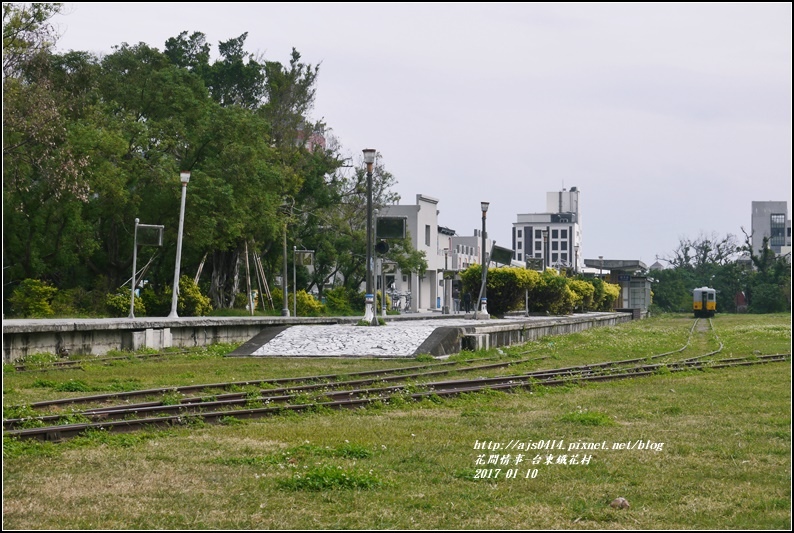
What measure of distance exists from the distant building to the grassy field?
13027 cm

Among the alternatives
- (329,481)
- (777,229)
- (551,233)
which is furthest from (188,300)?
Answer: (551,233)

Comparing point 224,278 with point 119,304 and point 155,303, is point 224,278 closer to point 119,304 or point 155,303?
point 155,303

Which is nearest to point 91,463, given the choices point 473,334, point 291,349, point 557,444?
point 557,444

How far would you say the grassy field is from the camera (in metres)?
7.00

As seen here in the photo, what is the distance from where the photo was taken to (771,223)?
5482 inches

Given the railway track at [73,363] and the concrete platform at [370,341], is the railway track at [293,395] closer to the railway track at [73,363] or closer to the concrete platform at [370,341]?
the concrete platform at [370,341]

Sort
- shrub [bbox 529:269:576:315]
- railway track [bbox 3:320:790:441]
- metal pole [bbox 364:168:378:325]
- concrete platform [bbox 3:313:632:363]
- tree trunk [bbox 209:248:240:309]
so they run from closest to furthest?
railway track [bbox 3:320:790:441]
concrete platform [bbox 3:313:632:363]
metal pole [bbox 364:168:378:325]
tree trunk [bbox 209:248:240:309]
shrub [bbox 529:269:576:315]

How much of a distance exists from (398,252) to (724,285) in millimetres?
44881

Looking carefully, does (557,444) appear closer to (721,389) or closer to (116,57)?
(721,389)

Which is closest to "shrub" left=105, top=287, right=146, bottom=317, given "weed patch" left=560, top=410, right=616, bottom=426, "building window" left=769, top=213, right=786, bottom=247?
"weed patch" left=560, top=410, right=616, bottom=426

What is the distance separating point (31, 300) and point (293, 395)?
22.1 metres

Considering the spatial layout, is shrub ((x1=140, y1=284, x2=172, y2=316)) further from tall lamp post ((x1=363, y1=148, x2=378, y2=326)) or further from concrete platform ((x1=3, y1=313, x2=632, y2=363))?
tall lamp post ((x1=363, y1=148, x2=378, y2=326))

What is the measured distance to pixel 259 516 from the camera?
6984 mm

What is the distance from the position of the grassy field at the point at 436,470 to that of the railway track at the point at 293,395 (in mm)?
465
